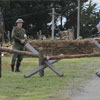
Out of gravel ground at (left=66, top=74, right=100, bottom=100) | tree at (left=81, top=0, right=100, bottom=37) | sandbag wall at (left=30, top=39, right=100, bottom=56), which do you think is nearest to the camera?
gravel ground at (left=66, top=74, right=100, bottom=100)

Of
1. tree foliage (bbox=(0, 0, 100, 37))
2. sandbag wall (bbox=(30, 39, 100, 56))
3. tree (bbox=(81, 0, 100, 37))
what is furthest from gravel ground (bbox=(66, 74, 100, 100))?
tree (bbox=(81, 0, 100, 37))

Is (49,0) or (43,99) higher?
(49,0)

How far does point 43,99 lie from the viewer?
6.61m

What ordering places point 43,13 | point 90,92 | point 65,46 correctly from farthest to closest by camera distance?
point 43,13, point 65,46, point 90,92

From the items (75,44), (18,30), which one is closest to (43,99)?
(18,30)

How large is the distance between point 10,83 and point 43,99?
2399mm

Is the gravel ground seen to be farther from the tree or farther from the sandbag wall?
the tree

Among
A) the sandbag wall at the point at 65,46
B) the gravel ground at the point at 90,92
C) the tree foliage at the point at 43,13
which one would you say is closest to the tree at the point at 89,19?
the tree foliage at the point at 43,13

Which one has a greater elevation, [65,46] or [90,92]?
[90,92]

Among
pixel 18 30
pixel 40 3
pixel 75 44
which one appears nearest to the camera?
pixel 18 30

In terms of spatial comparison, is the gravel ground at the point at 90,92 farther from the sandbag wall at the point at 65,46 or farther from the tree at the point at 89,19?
the tree at the point at 89,19

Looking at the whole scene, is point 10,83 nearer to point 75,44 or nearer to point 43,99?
point 43,99

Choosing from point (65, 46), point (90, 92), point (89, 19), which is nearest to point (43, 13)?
point (89, 19)

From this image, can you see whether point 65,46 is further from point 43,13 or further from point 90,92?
point 43,13
